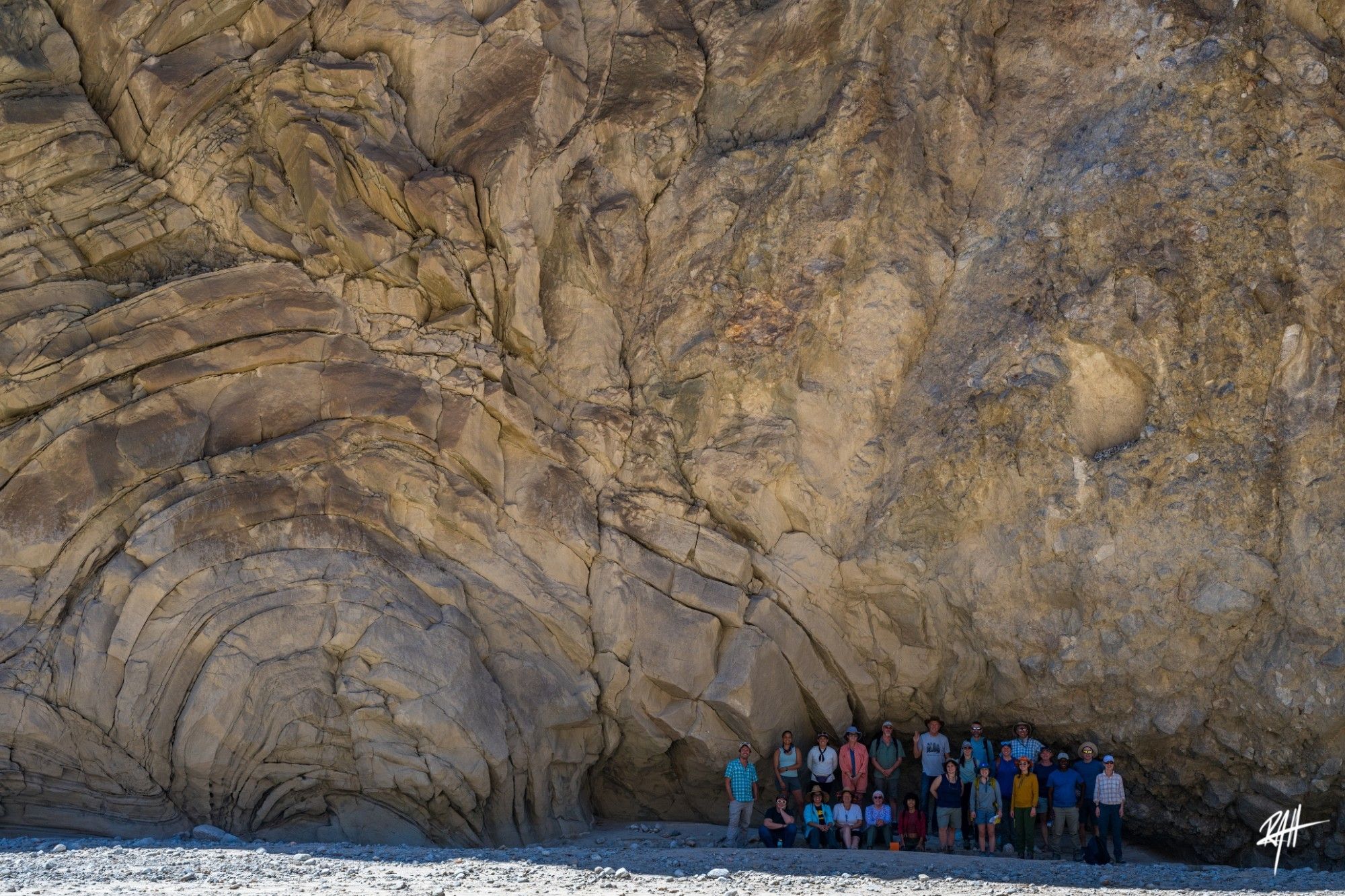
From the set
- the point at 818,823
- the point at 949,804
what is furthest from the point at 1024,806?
the point at 818,823

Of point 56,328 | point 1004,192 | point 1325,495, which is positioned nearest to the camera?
point 1325,495

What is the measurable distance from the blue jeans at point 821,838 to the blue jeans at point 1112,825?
7.67 ft

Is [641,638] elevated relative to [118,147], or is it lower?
lower

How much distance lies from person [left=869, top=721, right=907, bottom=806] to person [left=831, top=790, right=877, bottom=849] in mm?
635

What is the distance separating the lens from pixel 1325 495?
10.7 m

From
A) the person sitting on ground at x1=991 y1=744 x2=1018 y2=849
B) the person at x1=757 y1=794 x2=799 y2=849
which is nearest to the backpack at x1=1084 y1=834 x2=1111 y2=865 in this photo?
the person sitting on ground at x1=991 y1=744 x2=1018 y2=849

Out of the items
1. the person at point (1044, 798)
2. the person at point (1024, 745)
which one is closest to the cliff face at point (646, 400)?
the person at point (1024, 745)

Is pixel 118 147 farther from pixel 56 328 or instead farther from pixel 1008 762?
pixel 1008 762

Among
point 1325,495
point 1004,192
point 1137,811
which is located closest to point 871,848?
point 1137,811

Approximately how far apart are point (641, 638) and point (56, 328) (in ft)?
20.4

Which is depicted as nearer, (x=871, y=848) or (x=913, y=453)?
(x=871, y=848)

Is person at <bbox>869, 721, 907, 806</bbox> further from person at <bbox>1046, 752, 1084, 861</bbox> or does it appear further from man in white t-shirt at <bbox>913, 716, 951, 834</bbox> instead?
person at <bbox>1046, 752, 1084, 861</bbox>

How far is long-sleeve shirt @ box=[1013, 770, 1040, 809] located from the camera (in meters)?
10.9

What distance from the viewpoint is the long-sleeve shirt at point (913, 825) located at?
37.0 feet
